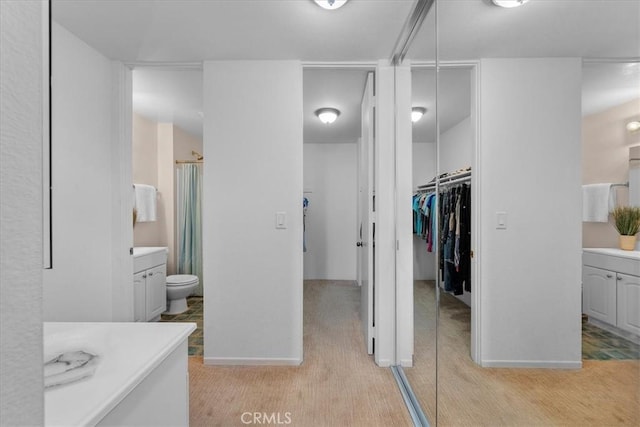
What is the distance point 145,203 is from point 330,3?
9.18 ft

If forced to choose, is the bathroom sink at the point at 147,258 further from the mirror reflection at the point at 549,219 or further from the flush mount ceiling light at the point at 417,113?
the mirror reflection at the point at 549,219

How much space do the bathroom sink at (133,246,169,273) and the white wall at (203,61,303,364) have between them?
3.04 ft

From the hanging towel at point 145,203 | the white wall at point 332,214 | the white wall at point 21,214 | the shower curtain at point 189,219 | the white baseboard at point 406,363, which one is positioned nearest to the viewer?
the white wall at point 21,214

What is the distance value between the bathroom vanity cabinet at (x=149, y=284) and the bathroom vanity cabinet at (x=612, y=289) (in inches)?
123

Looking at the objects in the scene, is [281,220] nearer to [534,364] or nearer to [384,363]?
[384,363]

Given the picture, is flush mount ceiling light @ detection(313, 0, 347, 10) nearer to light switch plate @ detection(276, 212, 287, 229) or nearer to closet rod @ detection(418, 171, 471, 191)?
closet rod @ detection(418, 171, 471, 191)

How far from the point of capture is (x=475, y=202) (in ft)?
3.63

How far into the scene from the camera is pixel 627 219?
0.53 metres

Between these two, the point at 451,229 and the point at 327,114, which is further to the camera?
the point at 327,114

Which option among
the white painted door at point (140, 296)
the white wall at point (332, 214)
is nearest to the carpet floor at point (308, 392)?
the white painted door at point (140, 296)

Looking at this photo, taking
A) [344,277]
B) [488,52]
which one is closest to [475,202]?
[488,52]

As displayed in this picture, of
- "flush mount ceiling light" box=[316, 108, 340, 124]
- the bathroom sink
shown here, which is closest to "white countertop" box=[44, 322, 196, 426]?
the bathroom sink

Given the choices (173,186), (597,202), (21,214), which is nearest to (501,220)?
(597,202)

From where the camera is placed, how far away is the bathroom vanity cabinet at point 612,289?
53 cm
